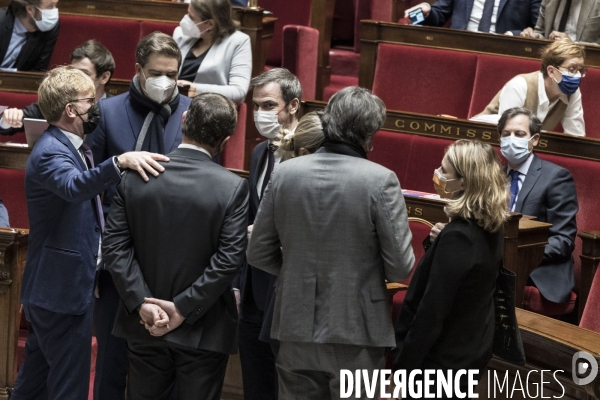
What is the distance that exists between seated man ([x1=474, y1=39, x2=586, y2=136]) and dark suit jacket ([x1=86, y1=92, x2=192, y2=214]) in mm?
1102

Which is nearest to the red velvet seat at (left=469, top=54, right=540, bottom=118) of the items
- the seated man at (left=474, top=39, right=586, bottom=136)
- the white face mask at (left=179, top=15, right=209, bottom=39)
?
the seated man at (left=474, top=39, right=586, bottom=136)

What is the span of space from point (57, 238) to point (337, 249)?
0.51 m

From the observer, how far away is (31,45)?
2727 millimetres

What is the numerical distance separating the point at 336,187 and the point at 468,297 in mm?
243

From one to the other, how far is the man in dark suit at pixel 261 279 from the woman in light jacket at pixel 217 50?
2.58ft

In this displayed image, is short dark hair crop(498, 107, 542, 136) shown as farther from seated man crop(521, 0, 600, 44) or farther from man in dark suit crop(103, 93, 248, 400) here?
man in dark suit crop(103, 93, 248, 400)

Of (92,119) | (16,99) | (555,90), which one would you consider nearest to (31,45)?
(16,99)

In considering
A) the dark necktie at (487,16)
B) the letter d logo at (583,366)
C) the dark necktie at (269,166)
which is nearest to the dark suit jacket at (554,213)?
the letter d logo at (583,366)

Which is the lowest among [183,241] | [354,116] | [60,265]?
[60,265]

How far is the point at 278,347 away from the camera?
1.40 m

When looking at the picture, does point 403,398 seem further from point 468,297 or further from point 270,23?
point 270,23

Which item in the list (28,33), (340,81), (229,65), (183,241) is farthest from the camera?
(340,81)

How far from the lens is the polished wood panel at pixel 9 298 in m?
1.80

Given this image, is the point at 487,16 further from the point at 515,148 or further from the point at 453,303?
the point at 453,303
